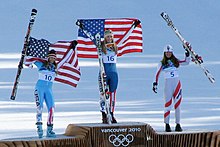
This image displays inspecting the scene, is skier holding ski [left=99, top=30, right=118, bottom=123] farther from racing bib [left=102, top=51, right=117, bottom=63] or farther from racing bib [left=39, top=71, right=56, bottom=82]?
racing bib [left=39, top=71, right=56, bottom=82]

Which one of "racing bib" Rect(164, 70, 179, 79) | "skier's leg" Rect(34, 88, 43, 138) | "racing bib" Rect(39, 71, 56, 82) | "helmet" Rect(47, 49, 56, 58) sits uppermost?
"helmet" Rect(47, 49, 56, 58)

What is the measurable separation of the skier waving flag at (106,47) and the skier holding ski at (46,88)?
670mm

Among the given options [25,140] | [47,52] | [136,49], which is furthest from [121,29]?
[25,140]

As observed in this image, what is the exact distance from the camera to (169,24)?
47.1 ft

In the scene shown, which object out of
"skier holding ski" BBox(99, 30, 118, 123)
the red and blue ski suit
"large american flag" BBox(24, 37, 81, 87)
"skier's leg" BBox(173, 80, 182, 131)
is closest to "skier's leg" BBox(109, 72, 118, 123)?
"skier holding ski" BBox(99, 30, 118, 123)

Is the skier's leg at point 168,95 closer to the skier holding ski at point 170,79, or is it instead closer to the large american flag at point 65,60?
the skier holding ski at point 170,79

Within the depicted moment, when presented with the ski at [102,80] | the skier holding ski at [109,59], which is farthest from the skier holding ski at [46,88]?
the skier holding ski at [109,59]

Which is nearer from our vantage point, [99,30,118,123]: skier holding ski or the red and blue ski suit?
[99,30,118,123]: skier holding ski

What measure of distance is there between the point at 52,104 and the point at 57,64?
58 centimetres

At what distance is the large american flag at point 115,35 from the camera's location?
14180 mm

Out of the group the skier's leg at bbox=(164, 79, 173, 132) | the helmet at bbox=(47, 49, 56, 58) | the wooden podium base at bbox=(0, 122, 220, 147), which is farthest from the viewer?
the skier's leg at bbox=(164, 79, 173, 132)

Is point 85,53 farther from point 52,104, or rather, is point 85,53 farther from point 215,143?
point 215,143

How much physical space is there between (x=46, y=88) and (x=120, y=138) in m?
1.12

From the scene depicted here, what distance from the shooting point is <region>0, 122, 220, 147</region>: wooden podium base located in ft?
43.4
